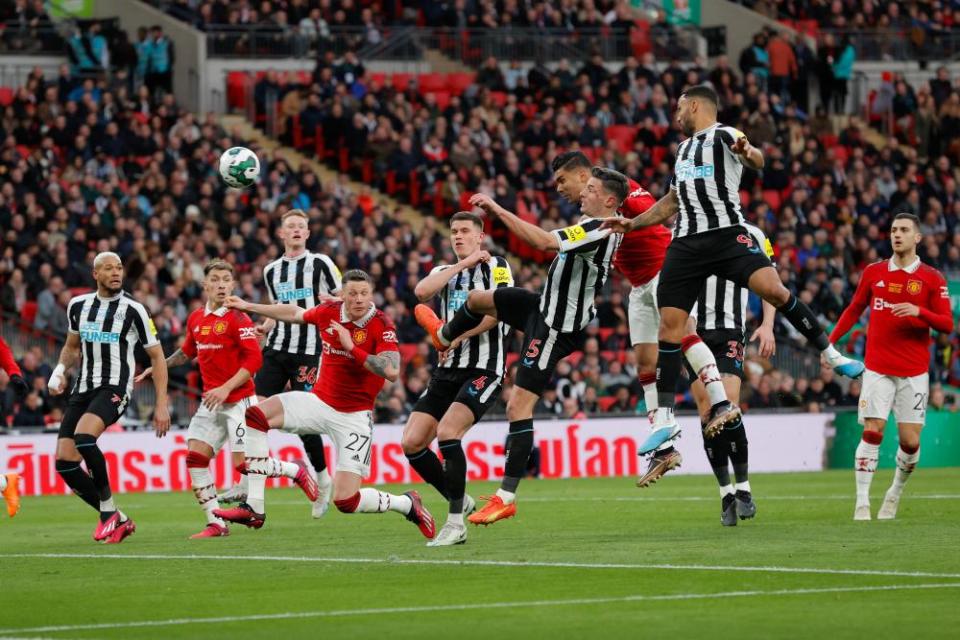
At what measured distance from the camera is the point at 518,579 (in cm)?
962

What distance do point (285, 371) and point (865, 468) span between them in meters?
5.63

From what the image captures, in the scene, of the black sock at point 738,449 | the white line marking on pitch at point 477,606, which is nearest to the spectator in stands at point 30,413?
the black sock at point 738,449

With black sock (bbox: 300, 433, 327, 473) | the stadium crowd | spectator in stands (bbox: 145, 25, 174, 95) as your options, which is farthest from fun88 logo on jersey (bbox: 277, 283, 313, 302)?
spectator in stands (bbox: 145, 25, 174, 95)

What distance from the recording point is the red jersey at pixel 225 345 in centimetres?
1473

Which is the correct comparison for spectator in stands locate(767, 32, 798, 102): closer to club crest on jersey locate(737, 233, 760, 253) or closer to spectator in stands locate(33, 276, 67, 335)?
spectator in stands locate(33, 276, 67, 335)

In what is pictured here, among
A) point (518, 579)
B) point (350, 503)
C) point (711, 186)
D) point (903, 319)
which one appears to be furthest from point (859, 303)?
point (518, 579)

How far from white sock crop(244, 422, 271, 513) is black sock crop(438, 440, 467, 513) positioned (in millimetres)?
2040

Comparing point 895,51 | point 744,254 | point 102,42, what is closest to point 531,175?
point 102,42

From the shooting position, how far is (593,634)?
24.5ft

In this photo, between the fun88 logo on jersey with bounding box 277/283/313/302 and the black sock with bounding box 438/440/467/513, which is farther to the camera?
the fun88 logo on jersey with bounding box 277/283/313/302

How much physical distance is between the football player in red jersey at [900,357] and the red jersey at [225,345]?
4.97 m

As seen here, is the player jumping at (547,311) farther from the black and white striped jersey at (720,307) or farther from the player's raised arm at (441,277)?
the black and white striped jersey at (720,307)

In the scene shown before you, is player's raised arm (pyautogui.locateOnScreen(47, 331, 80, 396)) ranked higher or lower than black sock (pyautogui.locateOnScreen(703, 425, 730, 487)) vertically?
higher

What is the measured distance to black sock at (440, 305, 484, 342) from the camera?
486 inches
